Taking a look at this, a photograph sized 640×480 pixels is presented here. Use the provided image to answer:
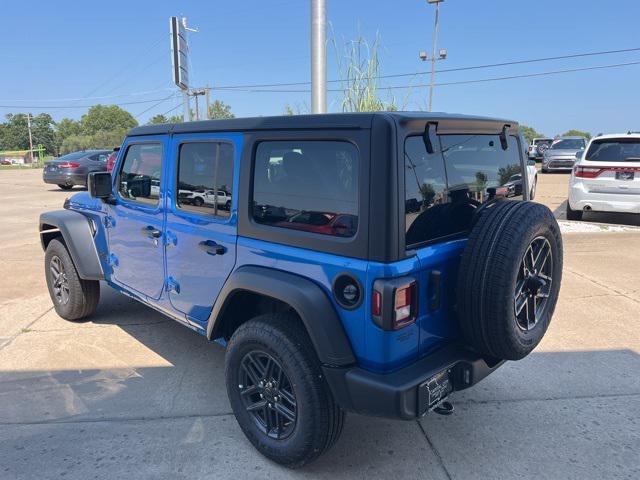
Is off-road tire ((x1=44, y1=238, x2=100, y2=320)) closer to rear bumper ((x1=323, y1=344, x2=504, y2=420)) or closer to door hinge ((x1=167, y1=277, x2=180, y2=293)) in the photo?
door hinge ((x1=167, y1=277, x2=180, y2=293))

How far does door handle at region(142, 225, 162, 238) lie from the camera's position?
325 cm

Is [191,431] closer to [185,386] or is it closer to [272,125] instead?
[185,386]

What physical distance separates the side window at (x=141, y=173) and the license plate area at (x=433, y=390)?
2105 mm

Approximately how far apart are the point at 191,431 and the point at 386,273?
162 centimetres

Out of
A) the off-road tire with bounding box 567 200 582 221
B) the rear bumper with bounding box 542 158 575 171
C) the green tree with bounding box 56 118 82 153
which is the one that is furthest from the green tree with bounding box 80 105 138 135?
the off-road tire with bounding box 567 200 582 221

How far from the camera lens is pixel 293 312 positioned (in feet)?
8.23

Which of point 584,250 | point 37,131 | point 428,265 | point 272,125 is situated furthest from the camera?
point 37,131

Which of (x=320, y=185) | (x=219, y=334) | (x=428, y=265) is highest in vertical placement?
(x=320, y=185)

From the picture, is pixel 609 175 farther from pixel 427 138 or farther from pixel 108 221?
pixel 108 221

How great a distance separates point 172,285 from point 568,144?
22.9 m

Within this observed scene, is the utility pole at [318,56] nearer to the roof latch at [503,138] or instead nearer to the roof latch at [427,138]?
the roof latch at [503,138]

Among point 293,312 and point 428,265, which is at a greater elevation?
point 428,265

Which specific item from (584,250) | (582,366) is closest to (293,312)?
(582,366)

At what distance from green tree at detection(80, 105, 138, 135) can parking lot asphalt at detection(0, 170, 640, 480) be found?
4900 inches
